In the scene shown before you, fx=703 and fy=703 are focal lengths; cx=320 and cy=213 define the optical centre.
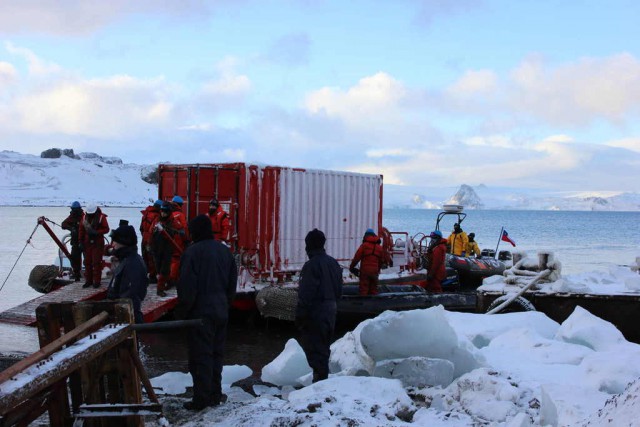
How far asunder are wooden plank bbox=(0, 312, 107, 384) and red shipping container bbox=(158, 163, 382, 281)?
8570 mm

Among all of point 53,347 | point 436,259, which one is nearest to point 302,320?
point 53,347

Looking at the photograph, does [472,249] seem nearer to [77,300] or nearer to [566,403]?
[77,300]

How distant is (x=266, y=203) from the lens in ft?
44.0

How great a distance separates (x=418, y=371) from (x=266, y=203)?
22.8ft

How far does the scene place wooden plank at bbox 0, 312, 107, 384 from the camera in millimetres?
3314

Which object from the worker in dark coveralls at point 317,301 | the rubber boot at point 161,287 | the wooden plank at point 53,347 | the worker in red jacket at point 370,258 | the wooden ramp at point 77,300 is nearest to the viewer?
the wooden plank at point 53,347

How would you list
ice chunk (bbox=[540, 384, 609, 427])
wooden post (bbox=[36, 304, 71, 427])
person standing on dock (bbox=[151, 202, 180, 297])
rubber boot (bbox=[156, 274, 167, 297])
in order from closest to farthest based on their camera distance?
wooden post (bbox=[36, 304, 71, 427])
ice chunk (bbox=[540, 384, 609, 427])
rubber boot (bbox=[156, 274, 167, 297])
person standing on dock (bbox=[151, 202, 180, 297])

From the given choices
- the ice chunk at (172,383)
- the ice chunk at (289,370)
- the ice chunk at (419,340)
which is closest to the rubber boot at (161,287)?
the ice chunk at (172,383)

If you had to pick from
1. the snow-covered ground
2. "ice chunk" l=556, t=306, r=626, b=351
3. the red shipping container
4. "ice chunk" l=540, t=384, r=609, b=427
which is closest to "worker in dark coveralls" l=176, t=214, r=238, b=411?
the snow-covered ground

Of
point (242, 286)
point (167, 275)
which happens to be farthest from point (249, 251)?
point (167, 275)

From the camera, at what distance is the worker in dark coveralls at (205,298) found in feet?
20.6

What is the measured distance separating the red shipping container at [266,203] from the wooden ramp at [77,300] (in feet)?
6.29

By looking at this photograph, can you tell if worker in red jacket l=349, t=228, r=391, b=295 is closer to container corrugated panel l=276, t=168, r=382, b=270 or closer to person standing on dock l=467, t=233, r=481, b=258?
container corrugated panel l=276, t=168, r=382, b=270

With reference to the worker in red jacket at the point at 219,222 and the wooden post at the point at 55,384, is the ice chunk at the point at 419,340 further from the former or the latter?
the worker in red jacket at the point at 219,222
